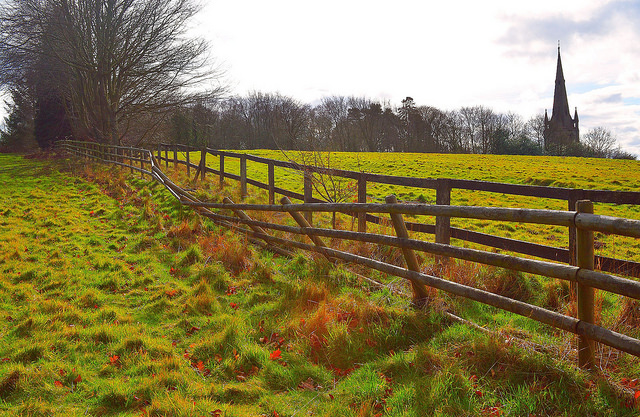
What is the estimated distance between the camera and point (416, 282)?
174 inches

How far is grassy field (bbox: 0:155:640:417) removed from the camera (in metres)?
3.04

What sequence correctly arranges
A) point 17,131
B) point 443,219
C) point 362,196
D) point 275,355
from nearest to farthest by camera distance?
point 275,355 → point 443,219 → point 362,196 → point 17,131

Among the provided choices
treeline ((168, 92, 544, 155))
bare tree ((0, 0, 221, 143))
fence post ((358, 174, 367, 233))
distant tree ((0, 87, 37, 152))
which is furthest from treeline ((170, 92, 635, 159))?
fence post ((358, 174, 367, 233))

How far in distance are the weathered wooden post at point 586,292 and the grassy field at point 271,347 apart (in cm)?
10

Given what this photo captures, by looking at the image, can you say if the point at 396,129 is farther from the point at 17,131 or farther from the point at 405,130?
the point at 17,131

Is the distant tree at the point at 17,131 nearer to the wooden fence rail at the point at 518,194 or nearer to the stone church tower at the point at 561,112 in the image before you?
the wooden fence rail at the point at 518,194

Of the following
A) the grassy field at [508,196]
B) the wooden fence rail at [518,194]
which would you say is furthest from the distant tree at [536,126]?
the wooden fence rail at [518,194]

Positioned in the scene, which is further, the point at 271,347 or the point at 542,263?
the point at 271,347

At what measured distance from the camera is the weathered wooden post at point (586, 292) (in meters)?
2.99

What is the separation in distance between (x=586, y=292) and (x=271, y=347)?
8.97 ft

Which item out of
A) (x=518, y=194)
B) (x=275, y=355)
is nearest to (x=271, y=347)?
(x=275, y=355)

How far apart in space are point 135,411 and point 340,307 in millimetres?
2137

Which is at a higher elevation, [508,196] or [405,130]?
[405,130]

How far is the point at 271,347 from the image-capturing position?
13.8 ft
